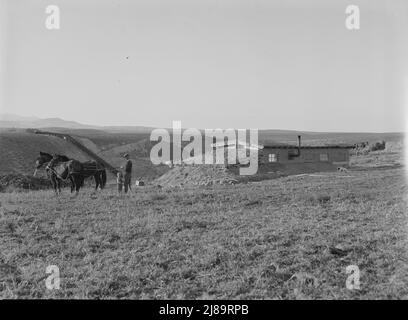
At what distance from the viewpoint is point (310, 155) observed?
39.8 meters

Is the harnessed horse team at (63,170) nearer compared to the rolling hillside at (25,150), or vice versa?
the harnessed horse team at (63,170)

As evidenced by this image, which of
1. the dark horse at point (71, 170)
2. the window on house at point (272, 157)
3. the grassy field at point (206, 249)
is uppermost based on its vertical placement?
the dark horse at point (71, 170)

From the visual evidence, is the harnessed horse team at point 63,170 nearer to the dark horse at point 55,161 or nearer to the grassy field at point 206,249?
the dark horse at point 55,161

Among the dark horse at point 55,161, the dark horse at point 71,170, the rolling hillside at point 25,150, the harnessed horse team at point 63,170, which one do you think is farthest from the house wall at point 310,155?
the dark horse at point 55,161

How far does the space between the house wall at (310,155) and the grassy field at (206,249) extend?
23.5 metres

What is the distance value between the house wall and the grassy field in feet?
77.1

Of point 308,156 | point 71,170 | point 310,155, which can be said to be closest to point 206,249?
point 71,170

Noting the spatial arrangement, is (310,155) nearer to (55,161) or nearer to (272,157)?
(272,157)

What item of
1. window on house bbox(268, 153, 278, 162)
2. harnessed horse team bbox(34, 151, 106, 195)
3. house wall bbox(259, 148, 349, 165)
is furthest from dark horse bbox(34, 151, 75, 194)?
window on house bbox(268, 153, 278, 162)

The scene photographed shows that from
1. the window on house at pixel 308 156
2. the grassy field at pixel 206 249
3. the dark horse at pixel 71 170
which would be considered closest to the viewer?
the grassy field at pixel 206 249

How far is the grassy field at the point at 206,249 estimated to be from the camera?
24.2 feet

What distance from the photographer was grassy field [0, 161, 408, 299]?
738 cm

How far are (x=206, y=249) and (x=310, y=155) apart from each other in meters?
→ 31.8
